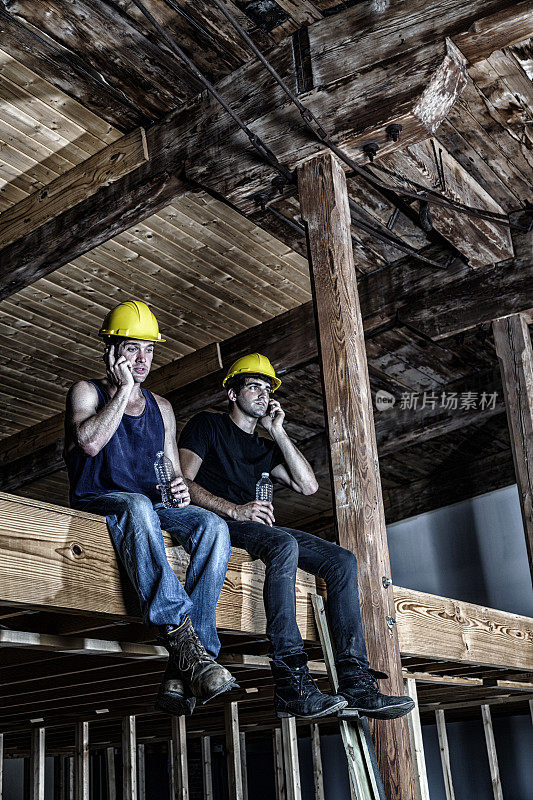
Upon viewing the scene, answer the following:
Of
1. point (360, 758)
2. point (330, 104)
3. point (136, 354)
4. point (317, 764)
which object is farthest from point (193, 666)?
point (317, 764)

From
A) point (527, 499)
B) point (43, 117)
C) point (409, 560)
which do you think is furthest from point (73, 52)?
point (409, 560)

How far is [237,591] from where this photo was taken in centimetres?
316

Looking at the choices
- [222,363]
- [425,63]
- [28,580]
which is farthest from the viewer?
[222,363]

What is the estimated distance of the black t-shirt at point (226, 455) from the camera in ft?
12.2

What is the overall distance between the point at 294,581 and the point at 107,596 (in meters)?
0.76

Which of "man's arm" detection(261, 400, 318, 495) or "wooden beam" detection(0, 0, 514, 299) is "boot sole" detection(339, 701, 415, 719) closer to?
"man's arm" detection(261, 400, 318, 495)

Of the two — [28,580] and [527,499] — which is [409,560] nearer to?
[527,499]

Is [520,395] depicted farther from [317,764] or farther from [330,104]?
[317,764]

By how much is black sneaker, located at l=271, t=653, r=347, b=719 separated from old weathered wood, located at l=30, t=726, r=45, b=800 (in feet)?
14.4

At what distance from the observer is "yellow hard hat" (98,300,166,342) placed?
324 centimetres

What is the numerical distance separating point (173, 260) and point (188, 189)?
1.50 m

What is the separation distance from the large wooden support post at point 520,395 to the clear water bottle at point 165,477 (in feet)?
9.94

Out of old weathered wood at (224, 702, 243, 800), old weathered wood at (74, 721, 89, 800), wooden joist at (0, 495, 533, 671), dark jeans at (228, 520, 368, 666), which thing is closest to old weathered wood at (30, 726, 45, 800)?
→ old weathered wood at (74, 721, 89, 800)

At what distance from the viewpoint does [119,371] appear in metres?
3.03
